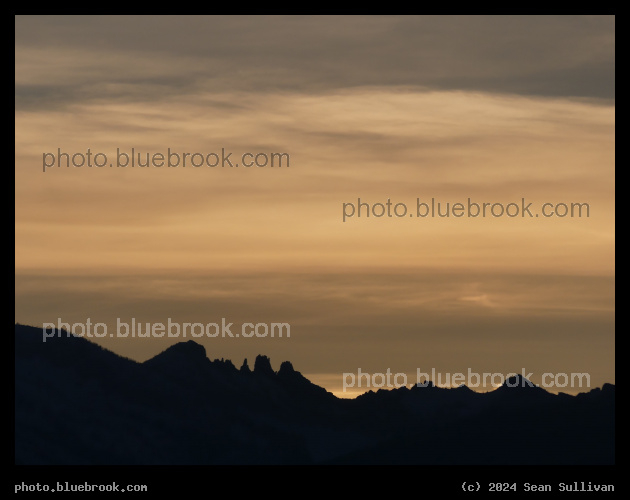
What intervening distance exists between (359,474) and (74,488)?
22.3 m
